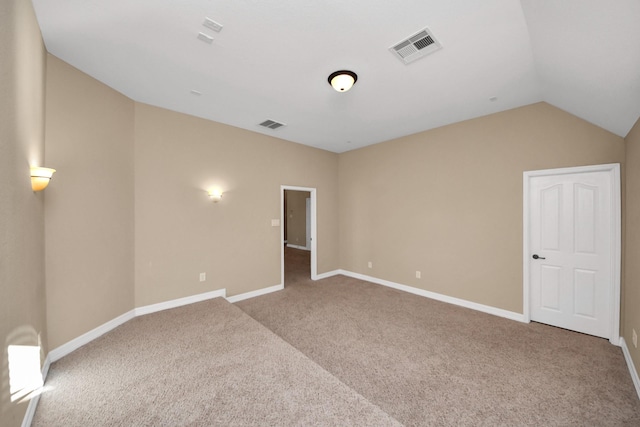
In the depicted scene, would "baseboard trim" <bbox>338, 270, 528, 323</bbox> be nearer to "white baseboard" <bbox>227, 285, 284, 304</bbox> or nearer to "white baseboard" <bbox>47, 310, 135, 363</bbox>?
"white baseboard" <bbox>227, 285, 284, 304</bbox>

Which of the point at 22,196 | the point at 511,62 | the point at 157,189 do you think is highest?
the point at 511,62

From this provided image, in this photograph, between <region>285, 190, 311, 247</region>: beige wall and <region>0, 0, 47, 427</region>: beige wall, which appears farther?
<region>285, 190, 311, 247</region>: beige wall

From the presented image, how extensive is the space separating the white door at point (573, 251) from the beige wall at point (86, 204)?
5582 mm

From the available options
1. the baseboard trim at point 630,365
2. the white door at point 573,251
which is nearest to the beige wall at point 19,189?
the baseboard trim at point 630,365

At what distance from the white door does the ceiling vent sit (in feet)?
8.35

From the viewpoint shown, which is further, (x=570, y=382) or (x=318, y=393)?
(x=570, y=382)

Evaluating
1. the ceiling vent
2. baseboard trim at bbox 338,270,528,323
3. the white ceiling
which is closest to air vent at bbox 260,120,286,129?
the white ceiling

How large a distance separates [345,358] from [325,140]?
13.1ft

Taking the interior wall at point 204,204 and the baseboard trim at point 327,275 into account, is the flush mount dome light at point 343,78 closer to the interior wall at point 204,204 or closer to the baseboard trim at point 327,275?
the interior wall at point 204,204

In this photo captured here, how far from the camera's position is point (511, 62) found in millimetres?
2396

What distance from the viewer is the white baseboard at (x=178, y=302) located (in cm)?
336

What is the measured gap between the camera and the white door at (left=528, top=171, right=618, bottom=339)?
289 centimetres

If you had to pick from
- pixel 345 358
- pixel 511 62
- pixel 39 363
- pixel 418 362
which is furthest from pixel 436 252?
pixel 39 363

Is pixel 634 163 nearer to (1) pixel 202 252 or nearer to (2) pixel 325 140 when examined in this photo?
(2) pixel 325 140
